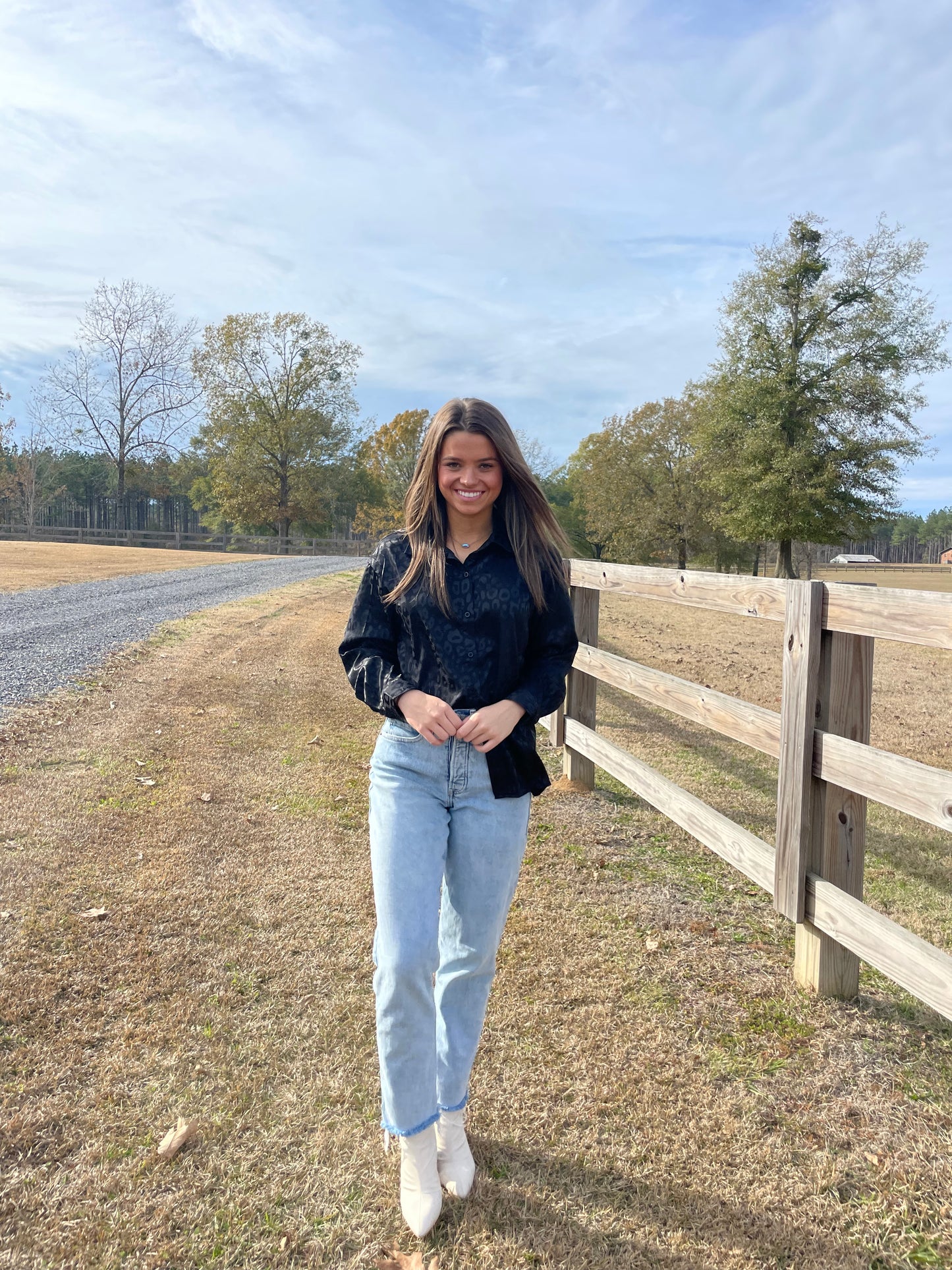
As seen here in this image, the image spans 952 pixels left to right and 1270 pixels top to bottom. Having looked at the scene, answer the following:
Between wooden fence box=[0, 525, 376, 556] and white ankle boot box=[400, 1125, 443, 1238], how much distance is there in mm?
43304

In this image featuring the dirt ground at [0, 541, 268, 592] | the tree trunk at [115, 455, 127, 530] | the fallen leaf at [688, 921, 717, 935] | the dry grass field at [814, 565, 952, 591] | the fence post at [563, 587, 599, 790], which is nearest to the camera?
the fallen leaf at [688, 921, 717, 935]

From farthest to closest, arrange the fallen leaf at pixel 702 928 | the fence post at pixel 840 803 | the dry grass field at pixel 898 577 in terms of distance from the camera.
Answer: the dry grass field at pixel 898 577 < the fallen leaf at pixel 702 928 < the fence post at pixel 840 803

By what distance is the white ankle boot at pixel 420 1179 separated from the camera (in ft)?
6.58

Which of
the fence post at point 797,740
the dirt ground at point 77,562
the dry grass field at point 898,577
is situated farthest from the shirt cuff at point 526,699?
the dirt ground at point 77,562

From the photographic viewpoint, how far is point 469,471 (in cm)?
222

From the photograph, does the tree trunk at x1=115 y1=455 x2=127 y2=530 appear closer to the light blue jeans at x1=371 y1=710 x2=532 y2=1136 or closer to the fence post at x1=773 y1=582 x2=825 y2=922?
the fence post at x1=773 y1=582 x2=825 y2=922

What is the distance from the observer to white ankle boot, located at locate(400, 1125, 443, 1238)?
6.58ft

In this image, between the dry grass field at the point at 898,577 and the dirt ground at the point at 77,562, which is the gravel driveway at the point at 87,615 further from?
the dry grass field at the point at 898,577

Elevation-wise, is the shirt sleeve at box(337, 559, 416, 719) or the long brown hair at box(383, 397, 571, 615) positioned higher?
the long brown hair at box(383, 397, 571, 615)

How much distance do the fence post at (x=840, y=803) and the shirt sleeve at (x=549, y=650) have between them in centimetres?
118

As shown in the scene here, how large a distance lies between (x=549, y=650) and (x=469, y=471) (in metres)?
0.55

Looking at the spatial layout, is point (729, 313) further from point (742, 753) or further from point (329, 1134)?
point (329, 1134)

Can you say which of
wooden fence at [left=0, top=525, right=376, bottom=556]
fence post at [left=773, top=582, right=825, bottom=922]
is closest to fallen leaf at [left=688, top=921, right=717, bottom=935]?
fence post at [left=773, top=582, right=825, bottom=922]

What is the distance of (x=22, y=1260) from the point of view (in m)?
1.89
